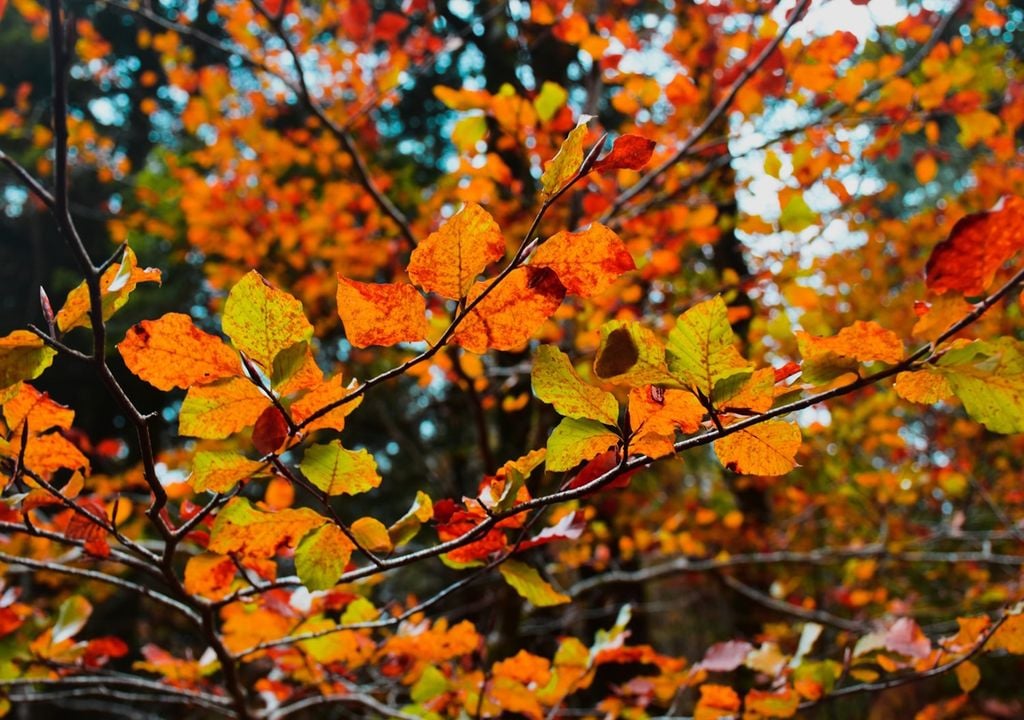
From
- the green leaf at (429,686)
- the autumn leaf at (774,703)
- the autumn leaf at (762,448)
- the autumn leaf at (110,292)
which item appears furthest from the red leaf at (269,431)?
the autumn leaf at (774,703)

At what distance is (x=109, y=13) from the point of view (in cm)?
755

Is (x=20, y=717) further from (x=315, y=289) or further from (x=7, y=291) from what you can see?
(x=7, y=291)

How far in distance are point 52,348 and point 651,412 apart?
17.1 inches

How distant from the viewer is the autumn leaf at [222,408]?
0.49m

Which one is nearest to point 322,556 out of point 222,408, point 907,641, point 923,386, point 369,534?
point 369,534

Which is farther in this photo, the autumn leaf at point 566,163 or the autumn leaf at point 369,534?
the autumn leaf at point 369,534

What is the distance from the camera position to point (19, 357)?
1.53 ft

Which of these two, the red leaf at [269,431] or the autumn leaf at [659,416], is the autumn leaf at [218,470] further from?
the autumn leaf at [659,416]

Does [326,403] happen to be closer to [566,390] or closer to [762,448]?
[566,390]

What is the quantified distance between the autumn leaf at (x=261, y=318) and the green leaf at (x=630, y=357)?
0.67 ft

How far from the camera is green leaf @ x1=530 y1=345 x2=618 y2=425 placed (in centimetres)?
50

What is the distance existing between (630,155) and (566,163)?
0.07 metres

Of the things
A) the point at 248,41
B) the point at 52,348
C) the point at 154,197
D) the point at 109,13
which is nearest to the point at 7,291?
the point at 109,13

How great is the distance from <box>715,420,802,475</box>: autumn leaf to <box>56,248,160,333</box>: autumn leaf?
0.44 m
